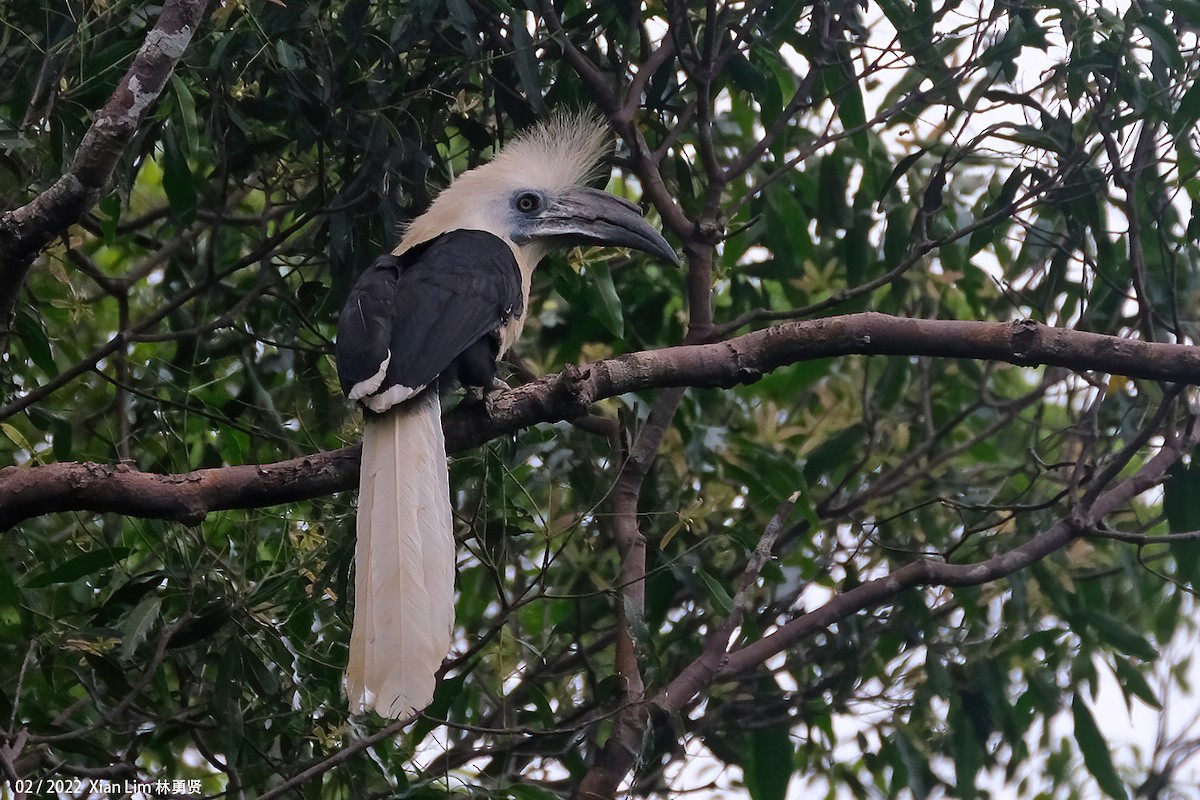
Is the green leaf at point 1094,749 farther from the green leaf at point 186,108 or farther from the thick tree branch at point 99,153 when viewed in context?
the thick tree branch at point 99,153

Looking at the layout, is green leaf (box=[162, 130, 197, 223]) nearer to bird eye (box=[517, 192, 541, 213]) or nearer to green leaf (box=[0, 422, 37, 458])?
green leaf (box=[0, 422, 37, 458])

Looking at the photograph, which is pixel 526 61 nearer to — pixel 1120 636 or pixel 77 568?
pixel 77 568

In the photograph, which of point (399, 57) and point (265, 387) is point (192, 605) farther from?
point (399, 57)

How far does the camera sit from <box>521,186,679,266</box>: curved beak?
3.14 meters

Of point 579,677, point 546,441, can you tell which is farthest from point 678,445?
point 579,677

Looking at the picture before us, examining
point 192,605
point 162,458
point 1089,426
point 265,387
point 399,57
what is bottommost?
point 192,605

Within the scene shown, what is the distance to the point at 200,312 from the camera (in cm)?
328

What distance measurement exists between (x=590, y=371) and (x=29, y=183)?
1388 millimetres

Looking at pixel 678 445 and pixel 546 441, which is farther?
pixel 678 445

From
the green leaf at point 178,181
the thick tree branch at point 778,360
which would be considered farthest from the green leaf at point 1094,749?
the green leaf at point 178,181

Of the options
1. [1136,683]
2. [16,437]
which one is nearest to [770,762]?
[1136,683]

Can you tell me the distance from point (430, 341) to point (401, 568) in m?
0.55

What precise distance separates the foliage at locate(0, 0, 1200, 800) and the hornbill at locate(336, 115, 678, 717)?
4.8 inches

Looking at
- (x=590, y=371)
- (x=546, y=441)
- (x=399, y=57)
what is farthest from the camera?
(x=546, y=441)
